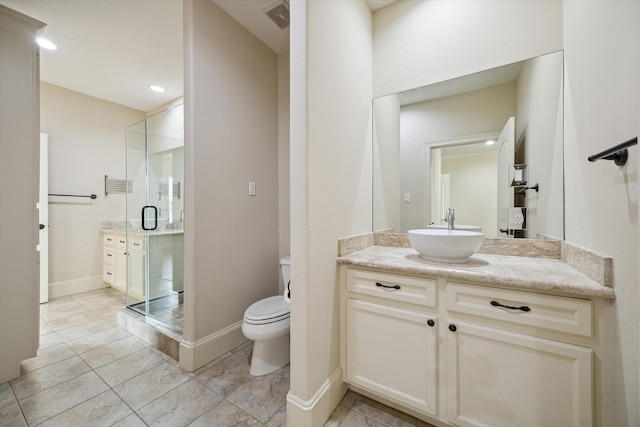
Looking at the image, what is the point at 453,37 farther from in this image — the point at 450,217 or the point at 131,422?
the point at 131,422

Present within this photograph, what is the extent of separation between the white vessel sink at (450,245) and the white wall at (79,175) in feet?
14.3

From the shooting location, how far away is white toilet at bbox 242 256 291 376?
1615 mm

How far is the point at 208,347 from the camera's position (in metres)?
1.77

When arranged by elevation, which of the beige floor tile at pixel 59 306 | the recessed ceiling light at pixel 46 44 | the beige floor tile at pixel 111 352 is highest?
the recessed ceiling light at pixel 46 44

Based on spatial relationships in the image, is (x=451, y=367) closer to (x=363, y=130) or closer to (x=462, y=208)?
(x=462, y=208)

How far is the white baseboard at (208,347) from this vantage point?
168 cm

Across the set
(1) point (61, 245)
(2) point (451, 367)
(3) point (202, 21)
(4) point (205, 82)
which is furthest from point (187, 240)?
(1) point (61, 245)

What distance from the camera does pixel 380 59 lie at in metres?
1.83

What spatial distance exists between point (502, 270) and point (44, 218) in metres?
4.62

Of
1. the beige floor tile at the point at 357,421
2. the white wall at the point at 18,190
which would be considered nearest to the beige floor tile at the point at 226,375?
the beige floor tile at the point at 357,421

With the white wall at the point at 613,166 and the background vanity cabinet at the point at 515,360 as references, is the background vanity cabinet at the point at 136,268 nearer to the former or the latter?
the background vanity cabinet at the point at 515,360

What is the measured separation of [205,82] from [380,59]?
135 cm

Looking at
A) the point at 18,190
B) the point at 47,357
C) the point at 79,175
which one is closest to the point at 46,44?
the point at 79,175

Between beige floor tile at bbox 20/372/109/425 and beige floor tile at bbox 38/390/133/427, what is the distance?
2.0 inches
